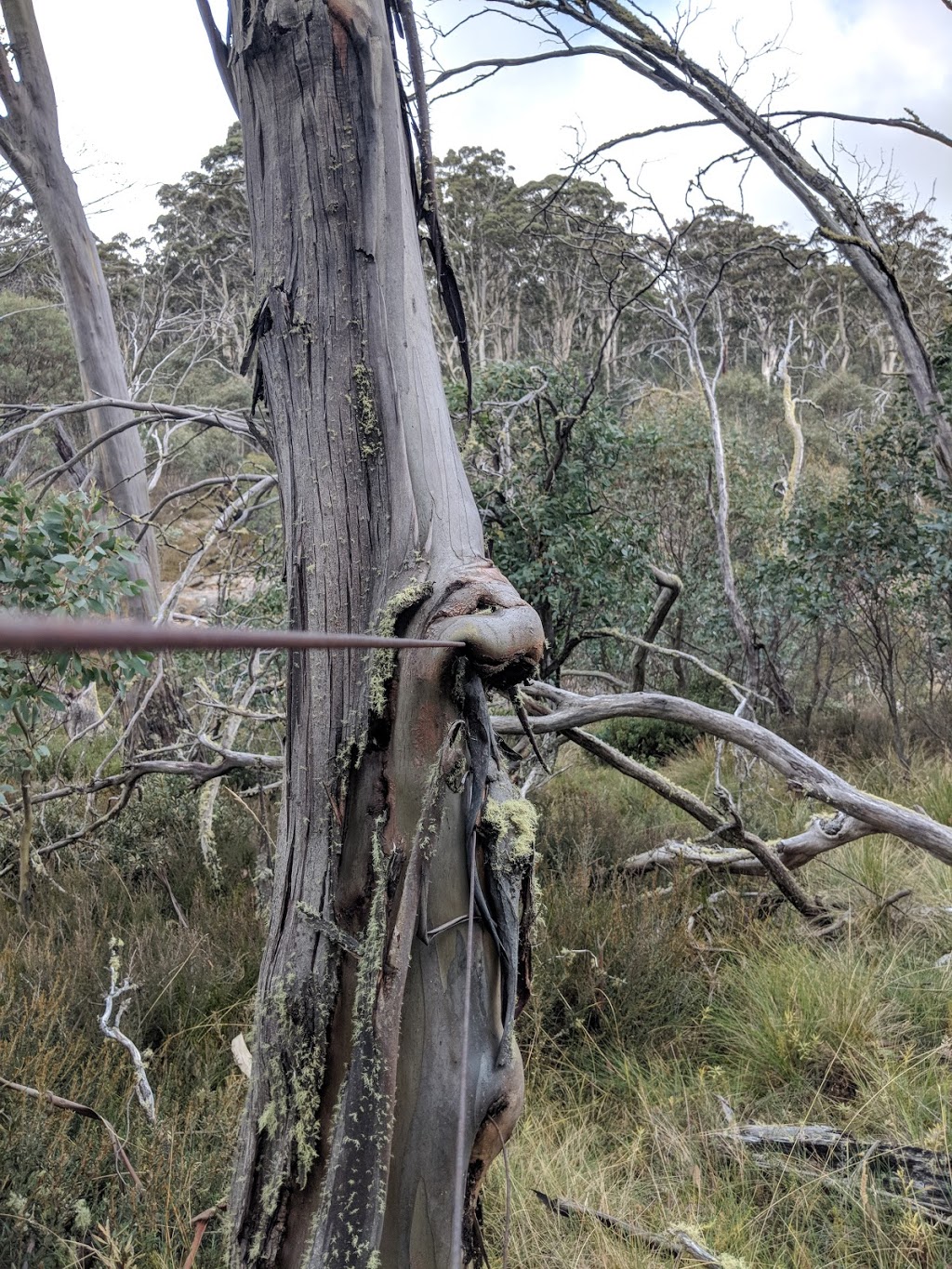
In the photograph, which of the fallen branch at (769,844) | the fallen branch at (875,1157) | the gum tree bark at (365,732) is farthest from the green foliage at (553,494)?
the gum tree bark at (365,732)

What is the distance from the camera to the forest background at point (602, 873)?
2.34 metres

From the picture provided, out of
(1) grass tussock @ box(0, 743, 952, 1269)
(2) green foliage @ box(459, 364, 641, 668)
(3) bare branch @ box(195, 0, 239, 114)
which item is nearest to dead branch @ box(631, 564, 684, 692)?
(2) green foliage @ box(459, 364, 641, 668)

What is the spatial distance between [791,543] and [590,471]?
8.04 ft

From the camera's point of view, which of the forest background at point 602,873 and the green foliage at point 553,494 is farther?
the green foliage at point 553,494

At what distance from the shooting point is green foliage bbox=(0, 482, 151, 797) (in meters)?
2.63

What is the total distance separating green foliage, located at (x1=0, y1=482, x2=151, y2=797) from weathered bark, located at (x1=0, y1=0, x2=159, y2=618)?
2.95m

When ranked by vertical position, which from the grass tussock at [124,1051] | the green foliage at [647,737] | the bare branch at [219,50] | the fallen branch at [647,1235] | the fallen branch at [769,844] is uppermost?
the bare branch at [219,50]

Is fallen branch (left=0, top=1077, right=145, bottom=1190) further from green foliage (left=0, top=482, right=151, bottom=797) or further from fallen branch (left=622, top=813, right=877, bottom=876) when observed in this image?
fallen branch (left=622, top=813, right=877, bottom=876)

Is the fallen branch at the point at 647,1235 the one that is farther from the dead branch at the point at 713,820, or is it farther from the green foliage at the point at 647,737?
the green foliage at the point at 647,737

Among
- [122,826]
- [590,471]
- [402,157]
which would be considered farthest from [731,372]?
[402,157]

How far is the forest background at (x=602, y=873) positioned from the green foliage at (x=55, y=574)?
0.01m

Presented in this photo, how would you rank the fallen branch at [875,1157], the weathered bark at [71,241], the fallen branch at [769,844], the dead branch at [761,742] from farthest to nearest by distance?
the weathered bark at [71,241], the fallen branch at [769,844], the dead branch at [761,742], the fallen branch at [875,1157]

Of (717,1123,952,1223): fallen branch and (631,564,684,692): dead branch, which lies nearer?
(717,1123,952,1223): fallen branch

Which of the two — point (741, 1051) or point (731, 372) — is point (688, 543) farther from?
point (731, 372)
